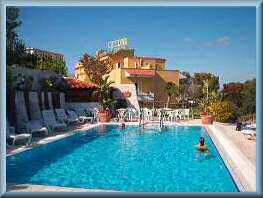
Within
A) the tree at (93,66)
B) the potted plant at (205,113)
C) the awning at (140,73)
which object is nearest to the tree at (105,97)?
the potted plant at (205,113)

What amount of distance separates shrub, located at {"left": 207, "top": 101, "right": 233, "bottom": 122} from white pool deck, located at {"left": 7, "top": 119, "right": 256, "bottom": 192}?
3421mm

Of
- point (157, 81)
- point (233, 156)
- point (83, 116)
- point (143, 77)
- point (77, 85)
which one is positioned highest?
point (143, 77)

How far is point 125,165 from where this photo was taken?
34.7 ft

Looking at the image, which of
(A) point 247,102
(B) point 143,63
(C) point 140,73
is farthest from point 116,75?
(A) point 247,102

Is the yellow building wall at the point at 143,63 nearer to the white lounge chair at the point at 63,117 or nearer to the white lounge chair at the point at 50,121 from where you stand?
the white lounge chair at the point at 63,117

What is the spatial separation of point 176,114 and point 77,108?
5640mm

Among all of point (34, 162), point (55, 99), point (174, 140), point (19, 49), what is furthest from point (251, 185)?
point (19, 49)

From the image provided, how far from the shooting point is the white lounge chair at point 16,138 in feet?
38.2

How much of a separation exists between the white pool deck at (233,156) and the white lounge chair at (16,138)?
0.29 m

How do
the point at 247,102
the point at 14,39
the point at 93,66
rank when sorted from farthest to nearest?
the point at 93,66
the point at 14,39
the point at 247,102

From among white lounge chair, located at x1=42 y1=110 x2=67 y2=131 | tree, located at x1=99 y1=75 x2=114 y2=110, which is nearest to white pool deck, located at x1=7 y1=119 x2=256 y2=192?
white lounge chair, located at x1=42 y1=110 x2=67 y2=131

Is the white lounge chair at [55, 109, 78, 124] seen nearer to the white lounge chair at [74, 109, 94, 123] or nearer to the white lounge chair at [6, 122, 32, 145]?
the white lounge chair at [74, 109, 94, 123]

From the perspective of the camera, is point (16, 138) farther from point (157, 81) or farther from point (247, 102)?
point (157, 81)

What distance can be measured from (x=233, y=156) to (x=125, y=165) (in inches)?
112
